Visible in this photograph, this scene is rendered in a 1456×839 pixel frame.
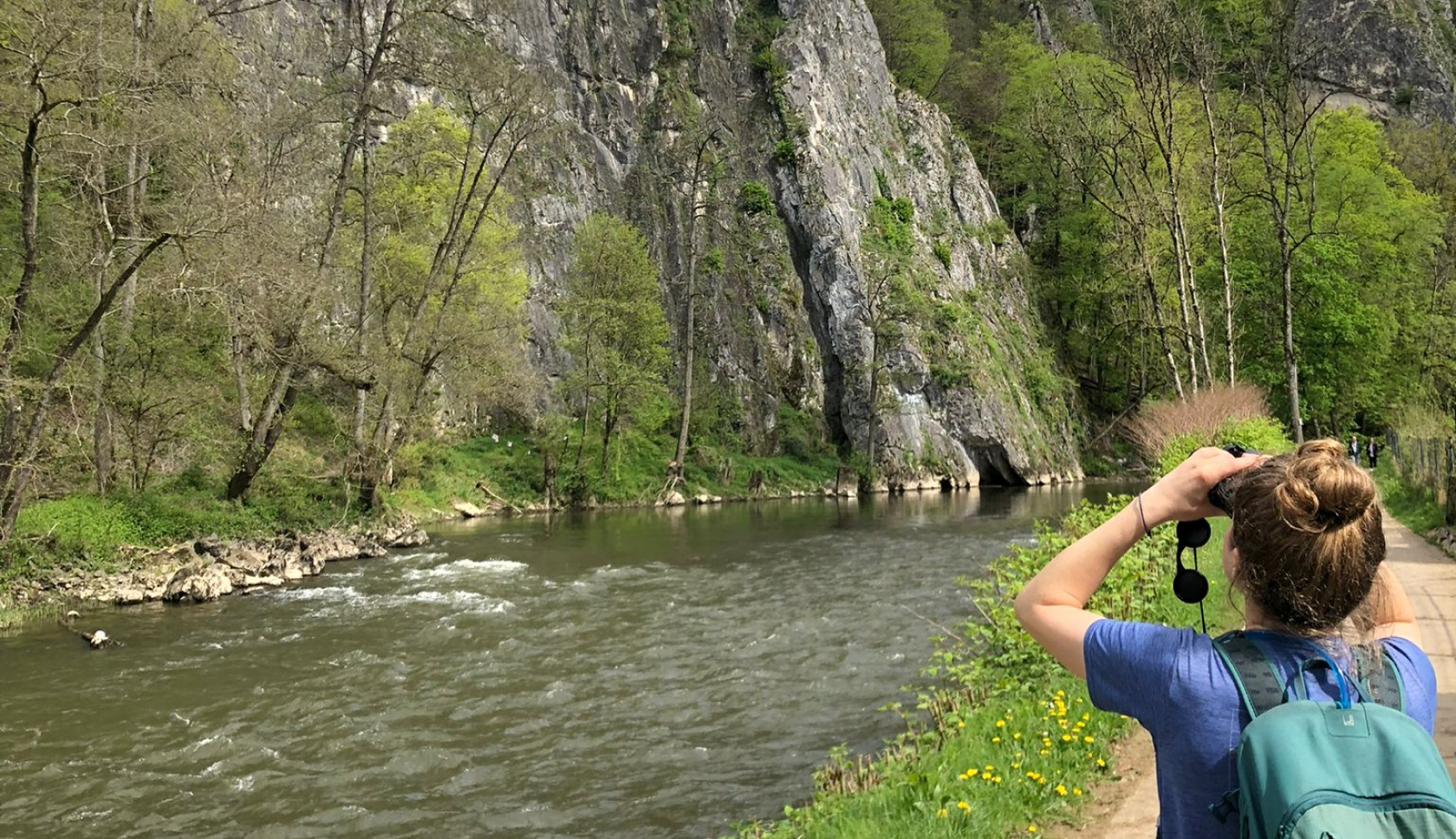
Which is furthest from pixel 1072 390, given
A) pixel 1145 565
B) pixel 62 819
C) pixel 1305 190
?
pixel 62 819

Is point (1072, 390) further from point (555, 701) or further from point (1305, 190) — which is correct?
point (555, 701)

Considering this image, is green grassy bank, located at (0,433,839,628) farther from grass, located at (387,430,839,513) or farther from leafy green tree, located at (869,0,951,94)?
leafy green tree, located at (869,0,951,94)

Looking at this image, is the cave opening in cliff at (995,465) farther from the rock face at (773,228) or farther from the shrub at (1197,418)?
the shrub at (1197,418)

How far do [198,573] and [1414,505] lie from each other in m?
20.8

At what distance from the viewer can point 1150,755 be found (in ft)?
18.5

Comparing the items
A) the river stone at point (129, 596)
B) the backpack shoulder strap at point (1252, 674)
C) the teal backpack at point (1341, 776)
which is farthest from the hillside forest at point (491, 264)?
the teal backpack at point (1341, 776)

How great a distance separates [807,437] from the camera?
38.0 m

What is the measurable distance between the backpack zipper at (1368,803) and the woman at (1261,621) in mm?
234

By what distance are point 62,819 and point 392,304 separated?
21.5m

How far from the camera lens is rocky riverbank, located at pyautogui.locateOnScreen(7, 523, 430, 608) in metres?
13.0

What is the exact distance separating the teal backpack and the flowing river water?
5.11 m

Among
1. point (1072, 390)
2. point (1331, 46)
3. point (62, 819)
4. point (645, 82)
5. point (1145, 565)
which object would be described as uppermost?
point (645, 82)

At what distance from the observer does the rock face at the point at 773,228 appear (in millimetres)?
38469

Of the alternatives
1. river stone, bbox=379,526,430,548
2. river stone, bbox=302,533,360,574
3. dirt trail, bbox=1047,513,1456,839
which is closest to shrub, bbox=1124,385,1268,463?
dirt trail, bbox=1047,513,1456,839
